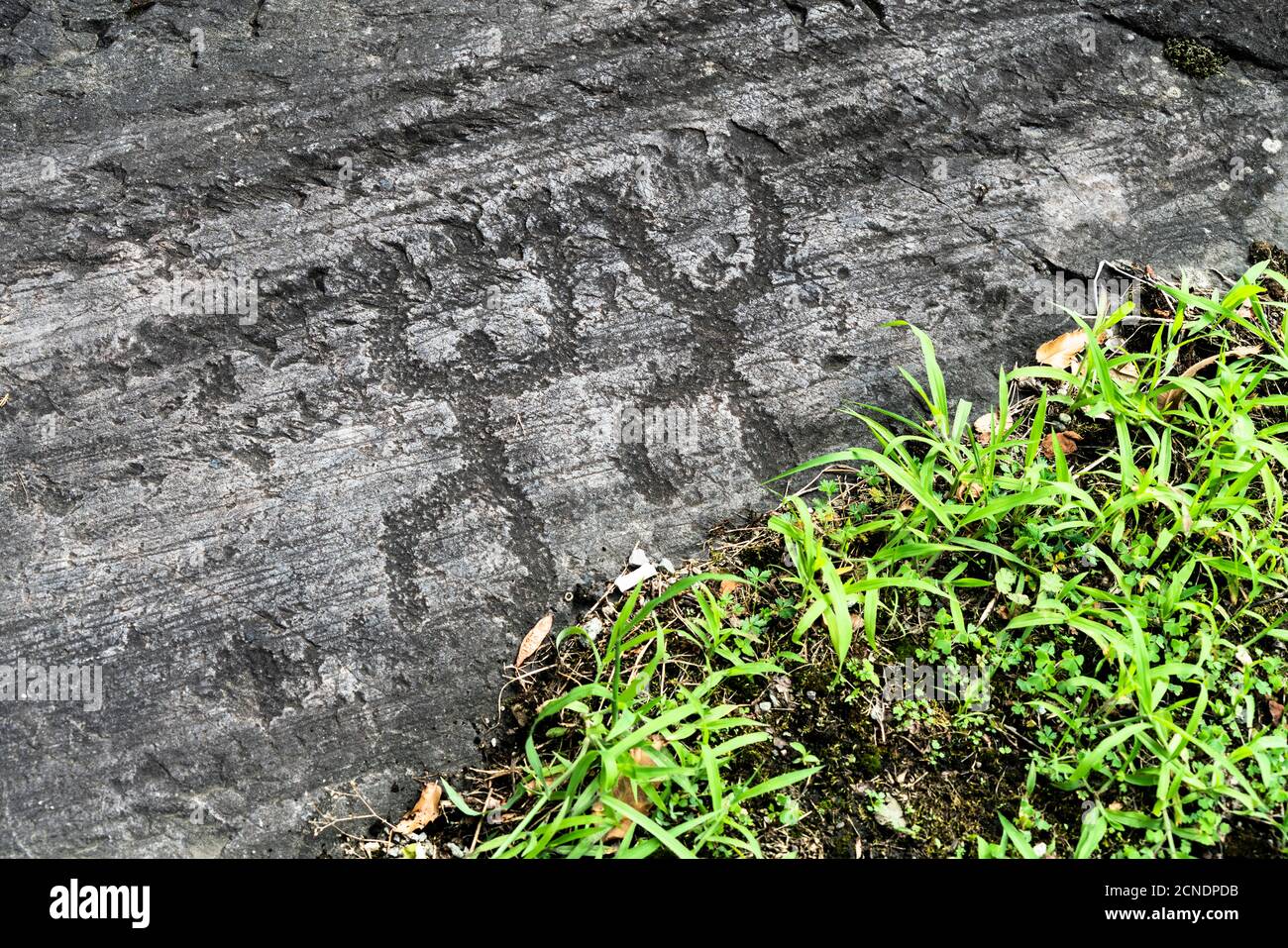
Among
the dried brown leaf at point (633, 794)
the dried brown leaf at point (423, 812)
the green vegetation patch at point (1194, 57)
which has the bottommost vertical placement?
the dried brown leaf at point (423, 812)

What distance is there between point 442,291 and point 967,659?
1.50 metres

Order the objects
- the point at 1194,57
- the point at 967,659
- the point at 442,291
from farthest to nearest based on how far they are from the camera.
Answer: the point at 1194,57 < the point at 442,291 < the point at 967,659

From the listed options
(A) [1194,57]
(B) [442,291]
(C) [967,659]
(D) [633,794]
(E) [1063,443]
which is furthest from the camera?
(A) [1194,57]

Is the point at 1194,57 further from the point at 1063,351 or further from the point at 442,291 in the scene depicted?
the point at 442,291

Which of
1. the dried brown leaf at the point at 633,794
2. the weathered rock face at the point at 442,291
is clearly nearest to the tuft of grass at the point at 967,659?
the dried brown leaf at the point at 633,794

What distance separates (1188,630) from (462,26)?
2331 mm

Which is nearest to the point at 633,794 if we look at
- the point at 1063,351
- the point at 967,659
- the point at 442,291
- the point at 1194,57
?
the point at 967,659

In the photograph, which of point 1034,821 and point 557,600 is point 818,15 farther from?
point 1034,821

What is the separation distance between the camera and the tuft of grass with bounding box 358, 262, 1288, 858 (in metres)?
1.82

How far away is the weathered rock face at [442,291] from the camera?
1.99 m

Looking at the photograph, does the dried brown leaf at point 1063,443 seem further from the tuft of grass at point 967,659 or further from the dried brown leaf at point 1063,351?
the dried brown leaf at point 1063,351

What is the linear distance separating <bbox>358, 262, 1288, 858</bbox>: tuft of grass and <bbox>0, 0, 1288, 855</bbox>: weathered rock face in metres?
0.18

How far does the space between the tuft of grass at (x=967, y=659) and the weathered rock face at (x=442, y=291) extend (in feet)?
0.60

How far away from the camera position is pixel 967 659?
6.53ft
